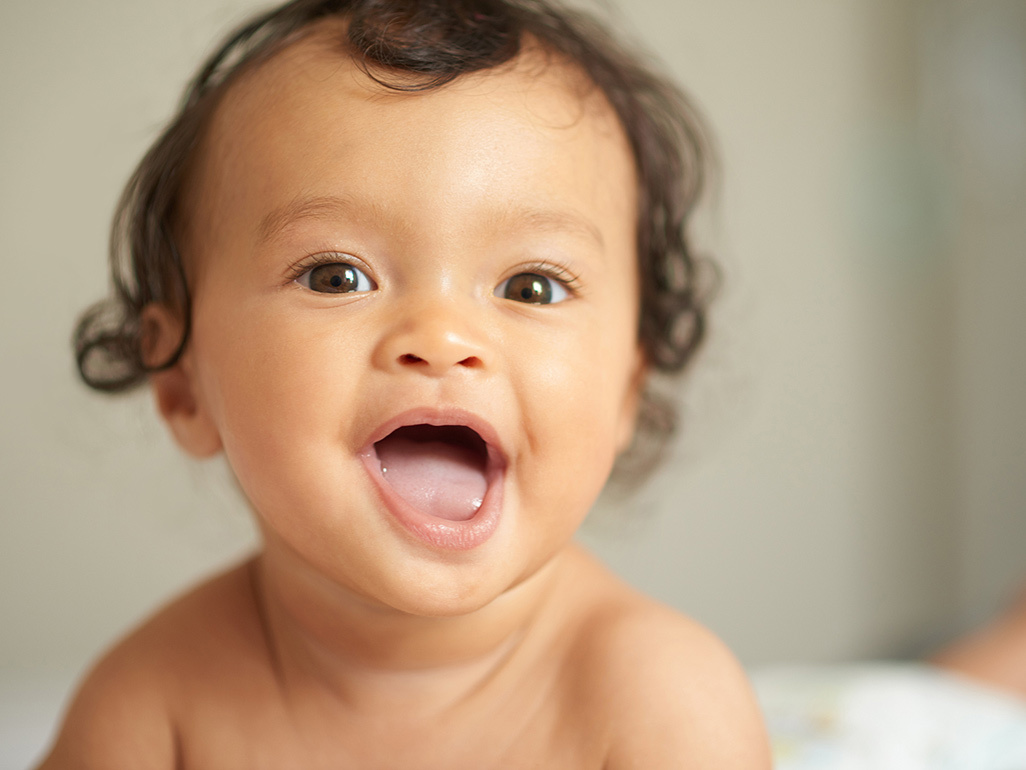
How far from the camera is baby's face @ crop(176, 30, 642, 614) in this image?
52cm

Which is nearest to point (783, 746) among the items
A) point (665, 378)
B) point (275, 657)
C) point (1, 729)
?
point (665, 378)

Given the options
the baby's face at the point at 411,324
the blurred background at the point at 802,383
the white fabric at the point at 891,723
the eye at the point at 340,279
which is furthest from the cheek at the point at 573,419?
the blurred background at the point at 802,383

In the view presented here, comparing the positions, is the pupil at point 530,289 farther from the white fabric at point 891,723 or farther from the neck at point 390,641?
the white fabric at point 891,723

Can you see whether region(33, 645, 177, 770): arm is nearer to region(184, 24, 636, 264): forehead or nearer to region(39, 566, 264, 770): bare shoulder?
region(39, 566, 264, 770): bare shoulder

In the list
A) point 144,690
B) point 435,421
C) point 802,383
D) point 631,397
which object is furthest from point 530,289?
point 802,383

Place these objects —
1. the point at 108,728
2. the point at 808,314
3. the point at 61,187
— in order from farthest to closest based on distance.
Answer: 1. the point at 808,314
2. the point at 61,187
3. the point at 108,728

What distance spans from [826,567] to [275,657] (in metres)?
1.37

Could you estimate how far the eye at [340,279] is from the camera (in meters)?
0.54

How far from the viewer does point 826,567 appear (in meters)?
1.83

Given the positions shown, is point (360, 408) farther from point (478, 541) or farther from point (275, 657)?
point (275, 657)

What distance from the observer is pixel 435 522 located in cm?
52

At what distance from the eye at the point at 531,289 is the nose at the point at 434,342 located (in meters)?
0.05

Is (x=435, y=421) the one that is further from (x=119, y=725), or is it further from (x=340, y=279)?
(x=119, y=725)

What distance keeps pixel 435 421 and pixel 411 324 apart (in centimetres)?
5
